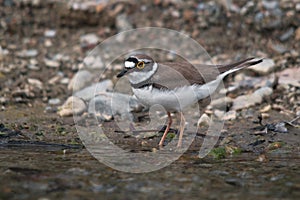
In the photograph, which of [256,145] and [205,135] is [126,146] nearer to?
[205,135]

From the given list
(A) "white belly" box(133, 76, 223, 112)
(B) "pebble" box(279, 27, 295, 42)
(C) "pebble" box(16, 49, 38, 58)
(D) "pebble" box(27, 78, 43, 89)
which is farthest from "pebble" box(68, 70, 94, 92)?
(B) "pebble" box(279, 27, 295, 42)

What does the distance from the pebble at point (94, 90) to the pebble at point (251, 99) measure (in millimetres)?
2252

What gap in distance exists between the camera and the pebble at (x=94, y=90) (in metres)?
10.4

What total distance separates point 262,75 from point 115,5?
3.65 m

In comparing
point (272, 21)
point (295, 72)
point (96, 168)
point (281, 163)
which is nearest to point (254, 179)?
point (281, 163)

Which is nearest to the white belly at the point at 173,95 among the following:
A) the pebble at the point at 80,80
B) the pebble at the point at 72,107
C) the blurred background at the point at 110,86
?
the blurred background at the point at 110,86

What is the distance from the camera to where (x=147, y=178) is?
677 cm

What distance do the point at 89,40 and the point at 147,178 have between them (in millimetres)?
6130

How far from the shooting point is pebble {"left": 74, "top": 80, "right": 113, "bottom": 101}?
34.0 ft

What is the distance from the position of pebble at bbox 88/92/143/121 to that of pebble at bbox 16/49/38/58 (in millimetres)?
2505

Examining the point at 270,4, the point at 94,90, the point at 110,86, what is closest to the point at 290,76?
the point at 270,4

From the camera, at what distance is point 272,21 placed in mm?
12031

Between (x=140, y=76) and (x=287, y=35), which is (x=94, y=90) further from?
(x=287, y=35)

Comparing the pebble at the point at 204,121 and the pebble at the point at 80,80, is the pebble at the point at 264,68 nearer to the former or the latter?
the pebble at the point at 204,121
